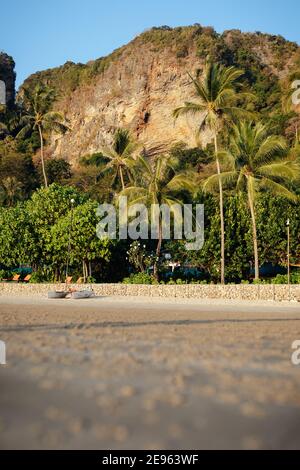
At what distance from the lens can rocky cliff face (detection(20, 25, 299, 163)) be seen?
338 ft

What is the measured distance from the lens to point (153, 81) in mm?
105812

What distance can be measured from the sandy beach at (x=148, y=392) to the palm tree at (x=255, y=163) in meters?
20.8

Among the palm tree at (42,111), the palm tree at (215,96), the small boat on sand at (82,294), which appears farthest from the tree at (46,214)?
the palm tree at (215,96)

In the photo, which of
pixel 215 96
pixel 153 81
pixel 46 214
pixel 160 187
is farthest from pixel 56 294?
pixel 153 81

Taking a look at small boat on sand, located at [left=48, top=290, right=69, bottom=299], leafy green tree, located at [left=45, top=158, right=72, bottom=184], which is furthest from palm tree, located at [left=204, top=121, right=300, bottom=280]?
leafy green tree, located at [left=45, top=158, right=72, bottom=184]

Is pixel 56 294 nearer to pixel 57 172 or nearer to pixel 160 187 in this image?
pixel 160 187

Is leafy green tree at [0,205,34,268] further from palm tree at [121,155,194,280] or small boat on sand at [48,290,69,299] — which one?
small boat on sand at [48,290,69,299]

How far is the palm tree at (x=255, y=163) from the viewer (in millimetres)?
31172

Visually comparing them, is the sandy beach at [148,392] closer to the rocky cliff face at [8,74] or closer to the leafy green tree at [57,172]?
the leafy green tree at [57,172]

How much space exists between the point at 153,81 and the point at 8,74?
41185mm

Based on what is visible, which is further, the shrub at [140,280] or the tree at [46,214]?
the tree at [46,214]

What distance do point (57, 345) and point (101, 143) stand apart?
3886 inches

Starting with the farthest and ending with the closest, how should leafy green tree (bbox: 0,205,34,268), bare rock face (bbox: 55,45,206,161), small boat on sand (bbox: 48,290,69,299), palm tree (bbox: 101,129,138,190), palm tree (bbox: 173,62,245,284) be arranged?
bare rock face (bbox: 55,45,206,161), palm tree (bbox: 101,129,138,190), leafy green tree (bbox: 0,205,34,268), palm tree (bbox: 173,62,245,284), small boat on sand (bbox: 48,290,69,299)

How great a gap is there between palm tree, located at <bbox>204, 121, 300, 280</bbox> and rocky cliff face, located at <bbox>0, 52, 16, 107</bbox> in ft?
335
